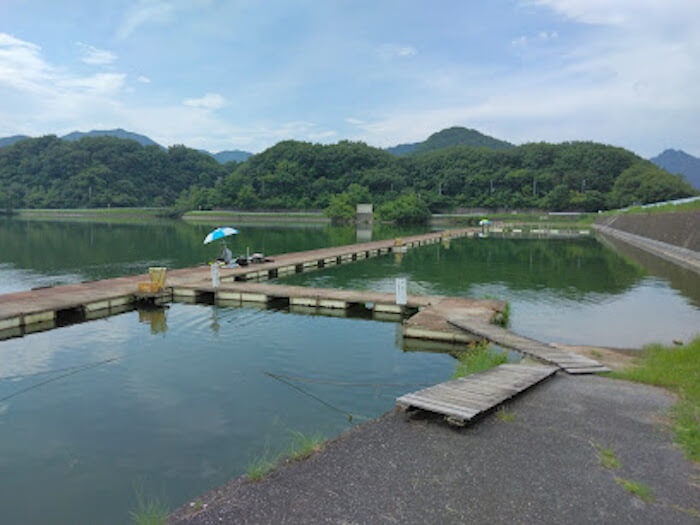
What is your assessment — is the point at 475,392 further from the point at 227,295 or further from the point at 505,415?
the point at 227,295

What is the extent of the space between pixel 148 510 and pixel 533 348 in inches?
349

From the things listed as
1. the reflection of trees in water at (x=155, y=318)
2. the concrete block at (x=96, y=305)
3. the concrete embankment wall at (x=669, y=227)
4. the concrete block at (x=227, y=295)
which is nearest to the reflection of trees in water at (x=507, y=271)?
the concrete embankment wall at (x=669, y=227)

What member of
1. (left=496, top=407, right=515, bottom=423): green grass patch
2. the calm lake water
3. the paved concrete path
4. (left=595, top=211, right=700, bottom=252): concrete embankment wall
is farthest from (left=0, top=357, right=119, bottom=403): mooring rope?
(left=595, top=211, right=700, bottom=252): concrete embankment wall

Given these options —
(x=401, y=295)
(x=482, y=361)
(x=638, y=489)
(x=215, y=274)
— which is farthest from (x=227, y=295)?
(x=638, y=489)

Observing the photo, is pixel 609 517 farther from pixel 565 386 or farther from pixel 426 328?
pixel 426 328

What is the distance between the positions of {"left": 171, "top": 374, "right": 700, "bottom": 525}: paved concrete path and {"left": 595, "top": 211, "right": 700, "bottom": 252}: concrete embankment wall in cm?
3508

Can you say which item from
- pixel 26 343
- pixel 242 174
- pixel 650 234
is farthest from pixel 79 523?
pixel 242 174

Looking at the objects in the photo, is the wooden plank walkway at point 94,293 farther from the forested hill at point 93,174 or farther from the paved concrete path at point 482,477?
the forested hill at point 93,174

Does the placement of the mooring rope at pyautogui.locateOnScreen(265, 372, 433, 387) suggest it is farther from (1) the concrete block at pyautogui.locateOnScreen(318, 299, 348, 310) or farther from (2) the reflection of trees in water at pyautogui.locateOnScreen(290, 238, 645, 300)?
(2) the reflection of trees in water at pyautogui.locateOnScreen(290, 238, 645, 300)

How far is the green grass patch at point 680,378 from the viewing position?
6.71 meters

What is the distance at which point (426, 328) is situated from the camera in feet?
Result: 46.4

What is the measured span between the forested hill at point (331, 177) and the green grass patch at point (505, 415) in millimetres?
117135

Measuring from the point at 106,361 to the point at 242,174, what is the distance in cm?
13639

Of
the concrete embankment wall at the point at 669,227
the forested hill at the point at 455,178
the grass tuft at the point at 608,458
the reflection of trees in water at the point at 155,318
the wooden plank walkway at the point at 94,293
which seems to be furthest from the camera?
the forested hill at the point at 455,178
